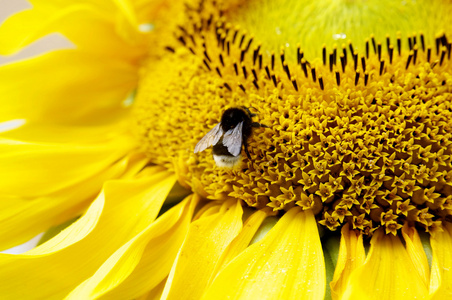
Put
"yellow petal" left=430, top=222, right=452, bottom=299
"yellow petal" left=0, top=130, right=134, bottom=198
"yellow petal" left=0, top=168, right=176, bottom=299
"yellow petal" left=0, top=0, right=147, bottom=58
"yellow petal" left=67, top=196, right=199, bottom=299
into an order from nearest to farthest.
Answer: "yellow petal" left=430, top=222, right=452, bottom=299
"yellow petal" left=67, top=196, right=199, bottom=299
"yellow petal" left=0, top=168, right=176, bottom=299
"yellow petal" left=0, top=130, right=134, bottom=198
"yellow petal" left=0, top=0, right=147, bottom=58

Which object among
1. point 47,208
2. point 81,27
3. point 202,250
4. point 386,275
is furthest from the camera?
point 81,27

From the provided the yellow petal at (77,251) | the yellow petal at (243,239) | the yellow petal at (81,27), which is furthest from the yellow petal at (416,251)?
the yellow petal at (81,27)

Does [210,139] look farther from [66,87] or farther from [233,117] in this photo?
[66,87]

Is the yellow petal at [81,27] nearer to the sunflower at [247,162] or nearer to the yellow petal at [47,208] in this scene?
the sunflower at [247,162]

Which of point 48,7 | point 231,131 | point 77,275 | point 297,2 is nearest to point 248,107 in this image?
point 231,131

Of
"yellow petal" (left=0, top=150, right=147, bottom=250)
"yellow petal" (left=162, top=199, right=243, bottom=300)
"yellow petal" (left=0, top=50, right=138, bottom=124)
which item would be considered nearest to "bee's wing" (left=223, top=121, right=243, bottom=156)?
"yellow petal" (left=162, top=199, right=243, bottom=300)

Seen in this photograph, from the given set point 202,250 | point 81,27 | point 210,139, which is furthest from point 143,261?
point 81,27

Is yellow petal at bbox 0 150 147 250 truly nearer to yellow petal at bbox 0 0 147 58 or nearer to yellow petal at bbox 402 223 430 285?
yellow petal at bbox 0 0 147 58
